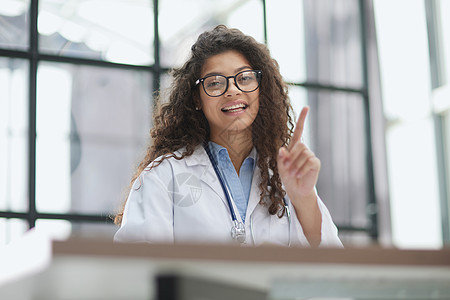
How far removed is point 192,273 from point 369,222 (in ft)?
14.8

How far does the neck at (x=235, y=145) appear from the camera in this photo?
2019mm

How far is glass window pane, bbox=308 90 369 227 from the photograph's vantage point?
509 cm

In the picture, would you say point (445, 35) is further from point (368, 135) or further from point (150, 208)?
point (150, 208)

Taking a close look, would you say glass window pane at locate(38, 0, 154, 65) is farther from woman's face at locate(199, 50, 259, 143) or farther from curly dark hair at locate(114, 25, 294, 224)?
woman's face at locate(199, 50, 259, 143)

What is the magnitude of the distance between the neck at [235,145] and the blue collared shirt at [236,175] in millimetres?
17

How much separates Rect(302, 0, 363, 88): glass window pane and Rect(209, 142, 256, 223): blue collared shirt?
3241mm

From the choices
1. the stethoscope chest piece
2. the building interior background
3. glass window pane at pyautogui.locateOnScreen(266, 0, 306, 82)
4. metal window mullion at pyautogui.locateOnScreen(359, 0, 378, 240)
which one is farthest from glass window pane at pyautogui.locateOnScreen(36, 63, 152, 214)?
the stethoscope chest piece

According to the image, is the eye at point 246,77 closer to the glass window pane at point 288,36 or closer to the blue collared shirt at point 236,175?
the blue collared shirt at point 236,175

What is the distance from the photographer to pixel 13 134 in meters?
4.29

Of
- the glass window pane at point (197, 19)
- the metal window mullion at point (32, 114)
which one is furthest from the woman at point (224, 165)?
the glass window pane at point (197, 19)

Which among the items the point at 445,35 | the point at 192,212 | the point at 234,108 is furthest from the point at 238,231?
the point at 445,35

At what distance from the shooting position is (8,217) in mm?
4152

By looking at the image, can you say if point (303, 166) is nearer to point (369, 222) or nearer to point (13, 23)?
point (13, 23)

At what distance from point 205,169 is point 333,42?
3.58 metres
